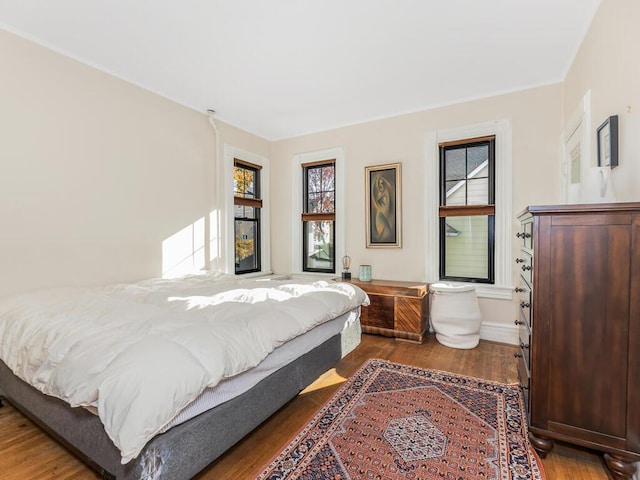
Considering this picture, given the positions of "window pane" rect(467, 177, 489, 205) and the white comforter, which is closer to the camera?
the white comforter

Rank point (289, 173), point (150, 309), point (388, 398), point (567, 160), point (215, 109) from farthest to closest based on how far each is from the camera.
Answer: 1. point (289, 173)
2. point (215, 109)
3. point (567, 160)
4. point (388, 398)
5. point (150, 309)

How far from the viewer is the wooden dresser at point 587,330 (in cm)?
151

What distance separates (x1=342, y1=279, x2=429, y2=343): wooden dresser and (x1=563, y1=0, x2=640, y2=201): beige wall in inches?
80.5

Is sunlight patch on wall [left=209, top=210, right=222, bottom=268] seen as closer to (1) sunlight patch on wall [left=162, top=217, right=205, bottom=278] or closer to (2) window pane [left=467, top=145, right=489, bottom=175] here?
(1) sunlight patch on wall [left=162, top=217, right=205, bottom=278]

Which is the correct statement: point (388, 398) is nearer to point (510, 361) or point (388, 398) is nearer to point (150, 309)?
point (510, 361)

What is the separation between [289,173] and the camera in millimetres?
5051

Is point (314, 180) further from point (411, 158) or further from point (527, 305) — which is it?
point (527, 305)

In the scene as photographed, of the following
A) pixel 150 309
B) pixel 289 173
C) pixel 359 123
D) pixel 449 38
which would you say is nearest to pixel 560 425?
pixel 150 309

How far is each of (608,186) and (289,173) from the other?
397 cm

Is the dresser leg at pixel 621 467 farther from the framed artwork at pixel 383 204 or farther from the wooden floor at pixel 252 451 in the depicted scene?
the framed artwork at pixel 383 204

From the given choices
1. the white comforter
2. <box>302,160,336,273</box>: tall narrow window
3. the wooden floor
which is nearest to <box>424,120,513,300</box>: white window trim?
the wooden floor

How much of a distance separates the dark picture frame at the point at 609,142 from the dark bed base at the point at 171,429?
2.31 meters

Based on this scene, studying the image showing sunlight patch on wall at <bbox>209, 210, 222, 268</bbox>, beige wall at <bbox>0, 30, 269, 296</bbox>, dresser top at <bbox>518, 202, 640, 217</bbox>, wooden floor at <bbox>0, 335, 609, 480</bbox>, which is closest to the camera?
dresser top at <bbox>518, 202, 640, 217</bbox>

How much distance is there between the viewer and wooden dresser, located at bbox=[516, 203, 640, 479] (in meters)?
1.51
